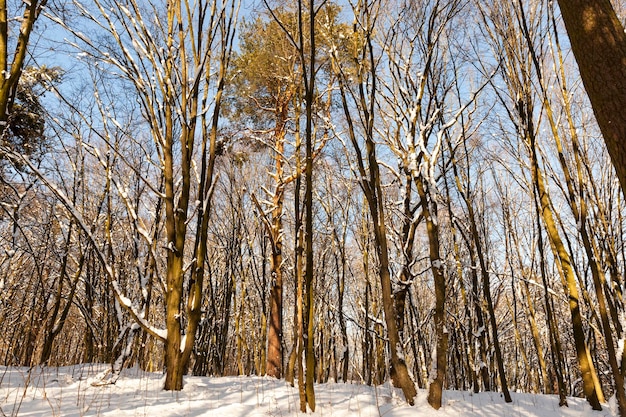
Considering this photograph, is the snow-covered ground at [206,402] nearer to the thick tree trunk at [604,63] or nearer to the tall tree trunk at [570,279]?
the tall tree trunk at [570,279]

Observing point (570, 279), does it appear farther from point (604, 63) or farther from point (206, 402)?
point (206, 402)

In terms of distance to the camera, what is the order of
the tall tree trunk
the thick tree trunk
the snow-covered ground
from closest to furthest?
the thick tree trunk
the snow-covered ground
the tall tree trunk

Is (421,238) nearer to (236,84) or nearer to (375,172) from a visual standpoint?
(236,84)

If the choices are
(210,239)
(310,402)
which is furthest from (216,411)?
(210,239)

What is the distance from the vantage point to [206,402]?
3195 mm

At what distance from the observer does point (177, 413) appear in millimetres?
2736

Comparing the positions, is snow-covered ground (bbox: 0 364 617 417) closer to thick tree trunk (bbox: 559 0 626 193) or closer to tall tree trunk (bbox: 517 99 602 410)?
tall tree trunk (bbox: 517 99 602 410)

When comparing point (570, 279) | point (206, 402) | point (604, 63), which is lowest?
point (206, 402)

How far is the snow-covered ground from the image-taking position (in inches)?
111

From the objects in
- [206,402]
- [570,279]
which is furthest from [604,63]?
[206,402]

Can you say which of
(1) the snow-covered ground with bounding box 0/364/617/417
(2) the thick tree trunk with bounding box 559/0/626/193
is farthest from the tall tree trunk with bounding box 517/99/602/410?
(2) the thick tree trunk with bounding box 559/0/626/193

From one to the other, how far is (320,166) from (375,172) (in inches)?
213

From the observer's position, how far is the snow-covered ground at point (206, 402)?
2820 millimetres

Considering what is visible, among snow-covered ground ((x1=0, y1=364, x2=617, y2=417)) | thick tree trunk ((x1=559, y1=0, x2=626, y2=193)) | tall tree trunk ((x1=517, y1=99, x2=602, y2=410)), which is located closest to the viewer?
thick tree trunk ((x1=559, y1=0, x2=626, y2=193))
